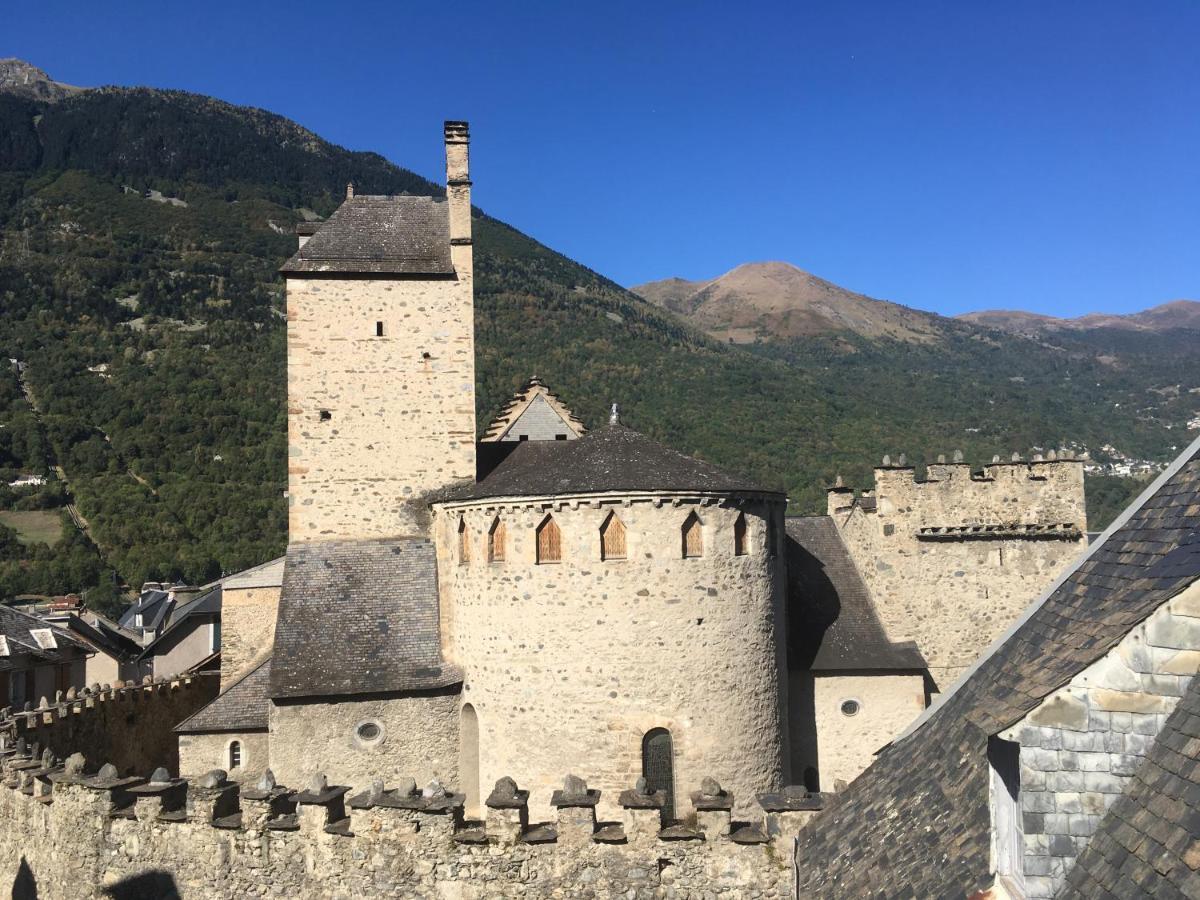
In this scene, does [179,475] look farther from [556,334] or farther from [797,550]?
[797,550]

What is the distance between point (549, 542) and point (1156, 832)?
14246 millimetres

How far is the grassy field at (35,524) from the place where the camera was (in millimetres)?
65375

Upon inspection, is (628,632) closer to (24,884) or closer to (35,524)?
(24,884)

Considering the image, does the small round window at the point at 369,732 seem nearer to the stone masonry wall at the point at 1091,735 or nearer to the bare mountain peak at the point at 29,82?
the stone masonry wall at the point at 1091,735

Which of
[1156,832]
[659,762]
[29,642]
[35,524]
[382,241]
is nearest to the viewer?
[1156,832]

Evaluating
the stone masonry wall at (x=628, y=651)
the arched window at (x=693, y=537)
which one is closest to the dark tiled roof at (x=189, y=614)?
the stone masonry wall at (x=628, y=651)

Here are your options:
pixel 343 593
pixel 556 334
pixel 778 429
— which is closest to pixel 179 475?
pixel 556 334

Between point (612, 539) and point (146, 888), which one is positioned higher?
point (612, 539)

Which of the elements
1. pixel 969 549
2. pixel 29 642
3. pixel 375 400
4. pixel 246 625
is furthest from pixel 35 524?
pixel 969 549

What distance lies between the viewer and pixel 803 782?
2102cm

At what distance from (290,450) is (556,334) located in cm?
6085

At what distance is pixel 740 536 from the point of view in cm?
1891

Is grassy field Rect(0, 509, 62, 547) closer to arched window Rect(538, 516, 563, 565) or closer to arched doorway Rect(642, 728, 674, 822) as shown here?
arched window Rect(538, 516, 563, 565)

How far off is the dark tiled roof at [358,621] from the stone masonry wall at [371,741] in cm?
40
